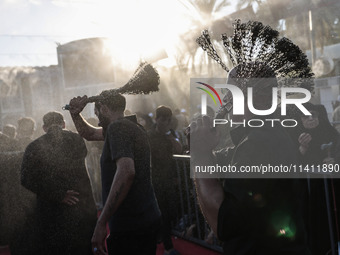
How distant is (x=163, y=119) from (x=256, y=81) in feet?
11.3

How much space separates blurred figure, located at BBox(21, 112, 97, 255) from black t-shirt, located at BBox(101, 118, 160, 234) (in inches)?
32.9

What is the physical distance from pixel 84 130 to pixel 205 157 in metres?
2.15

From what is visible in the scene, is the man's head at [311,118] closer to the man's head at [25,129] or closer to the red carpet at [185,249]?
the red carpet at [185,249]

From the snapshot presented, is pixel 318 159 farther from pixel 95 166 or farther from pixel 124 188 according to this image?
pixel 95 166

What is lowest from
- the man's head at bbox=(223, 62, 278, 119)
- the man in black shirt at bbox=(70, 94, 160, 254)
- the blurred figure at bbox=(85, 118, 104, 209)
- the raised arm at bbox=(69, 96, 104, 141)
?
the blurred figure at bbox=(85, 118, 104, 209)

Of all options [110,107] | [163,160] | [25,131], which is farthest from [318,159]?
[25,131]

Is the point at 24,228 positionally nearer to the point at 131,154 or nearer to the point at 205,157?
the point at 131,154

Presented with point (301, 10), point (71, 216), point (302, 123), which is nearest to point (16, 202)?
point (71, 216)

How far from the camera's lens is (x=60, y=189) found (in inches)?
143

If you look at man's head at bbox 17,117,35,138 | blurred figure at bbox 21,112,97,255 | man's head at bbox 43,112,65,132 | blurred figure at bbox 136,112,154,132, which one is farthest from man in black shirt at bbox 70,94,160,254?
blurred figure at bbox 136,112,154,132

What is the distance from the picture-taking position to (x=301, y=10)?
16.6 metres

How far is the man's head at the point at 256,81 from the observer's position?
188 centimetres

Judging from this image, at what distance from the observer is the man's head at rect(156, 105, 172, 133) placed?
5.34m

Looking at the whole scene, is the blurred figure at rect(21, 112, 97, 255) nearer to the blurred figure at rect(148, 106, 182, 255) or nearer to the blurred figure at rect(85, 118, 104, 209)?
the blurred figure at rect(148, 106, 182, 255)
